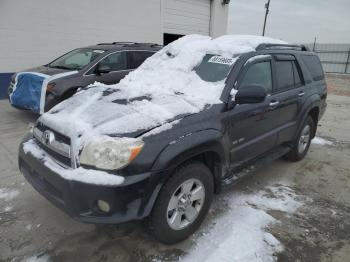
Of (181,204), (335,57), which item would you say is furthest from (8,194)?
(335,57)

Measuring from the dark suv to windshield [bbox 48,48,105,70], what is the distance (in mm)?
3292

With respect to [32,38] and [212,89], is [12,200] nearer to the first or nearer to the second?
[212,89]

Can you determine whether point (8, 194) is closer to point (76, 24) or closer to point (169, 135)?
point (169, 135)

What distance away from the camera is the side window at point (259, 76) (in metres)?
3.33

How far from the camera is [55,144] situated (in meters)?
2.59

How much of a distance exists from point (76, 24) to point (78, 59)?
365 centimetres

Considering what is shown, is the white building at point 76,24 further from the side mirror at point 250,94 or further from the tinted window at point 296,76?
the side mirror at point 250,94

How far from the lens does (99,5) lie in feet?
34.3

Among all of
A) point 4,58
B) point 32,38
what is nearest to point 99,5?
point 32,38

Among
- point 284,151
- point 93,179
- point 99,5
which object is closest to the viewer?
point 93,179

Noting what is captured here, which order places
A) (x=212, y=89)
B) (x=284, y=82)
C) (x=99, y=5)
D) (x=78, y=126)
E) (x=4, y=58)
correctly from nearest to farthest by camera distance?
(x=78, y=126) → (x=212, y=89) → (x=284, y=82) → (x=4, y=58) → (x=99, y=5)

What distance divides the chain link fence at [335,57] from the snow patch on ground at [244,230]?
2409 cm

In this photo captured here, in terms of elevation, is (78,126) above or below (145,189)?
above

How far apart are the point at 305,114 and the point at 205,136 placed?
2.48m
